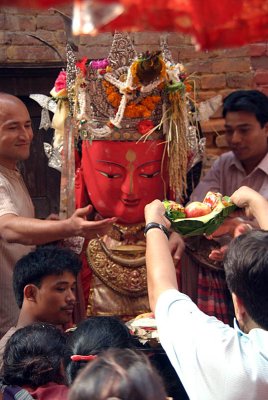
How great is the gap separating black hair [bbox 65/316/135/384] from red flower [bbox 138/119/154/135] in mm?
1376

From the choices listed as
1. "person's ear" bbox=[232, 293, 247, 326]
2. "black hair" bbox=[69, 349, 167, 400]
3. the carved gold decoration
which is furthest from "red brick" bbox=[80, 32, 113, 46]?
"black hair" bbox=[69, 349, 167, 400]

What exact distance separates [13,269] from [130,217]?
25.7 inches

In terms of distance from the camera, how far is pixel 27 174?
5.68 m

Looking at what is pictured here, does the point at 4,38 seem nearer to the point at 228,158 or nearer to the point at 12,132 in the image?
the point at 12,132

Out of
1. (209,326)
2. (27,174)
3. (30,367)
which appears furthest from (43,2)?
(27,174)

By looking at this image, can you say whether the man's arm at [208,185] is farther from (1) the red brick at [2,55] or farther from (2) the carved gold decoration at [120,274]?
(1) the red brick at [2,55]

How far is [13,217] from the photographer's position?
3982 millimetres

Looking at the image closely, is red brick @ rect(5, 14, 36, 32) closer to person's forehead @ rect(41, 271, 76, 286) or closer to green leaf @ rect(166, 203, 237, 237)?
person's forehead @ rect(41, 271, 76, 286)

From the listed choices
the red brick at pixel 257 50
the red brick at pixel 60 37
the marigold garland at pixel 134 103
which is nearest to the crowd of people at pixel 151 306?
the marigold garland at pixel 134 103

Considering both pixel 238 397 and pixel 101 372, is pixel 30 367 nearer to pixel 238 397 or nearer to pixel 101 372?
pixel 238 397

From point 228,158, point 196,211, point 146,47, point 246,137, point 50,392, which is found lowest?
point 50,392

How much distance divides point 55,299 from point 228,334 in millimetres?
1608

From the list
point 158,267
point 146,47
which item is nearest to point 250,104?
point 146,47

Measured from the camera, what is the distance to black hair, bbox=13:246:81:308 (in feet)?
12.6
